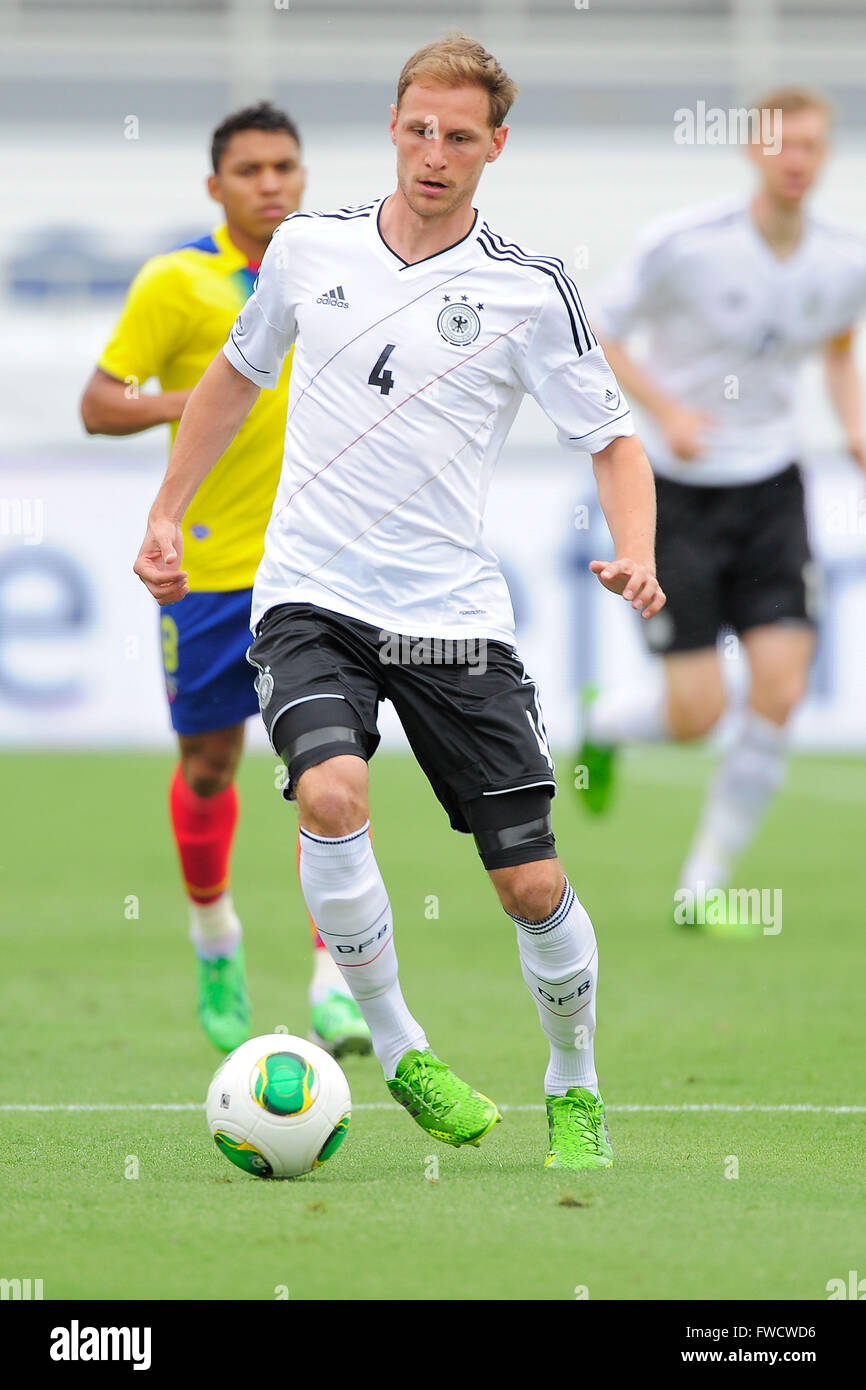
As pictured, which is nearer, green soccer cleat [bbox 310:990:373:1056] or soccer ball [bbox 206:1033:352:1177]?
soccer ball [bbox 206:1033:352:1177]

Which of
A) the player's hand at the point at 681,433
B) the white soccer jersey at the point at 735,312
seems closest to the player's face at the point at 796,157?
the white soccer jersey at the point at 735,312

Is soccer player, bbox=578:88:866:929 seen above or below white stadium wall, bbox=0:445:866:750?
below

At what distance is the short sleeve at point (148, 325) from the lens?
18.6ft

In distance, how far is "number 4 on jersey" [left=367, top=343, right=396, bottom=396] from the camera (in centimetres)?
427

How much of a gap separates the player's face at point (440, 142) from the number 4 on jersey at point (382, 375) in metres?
0.28

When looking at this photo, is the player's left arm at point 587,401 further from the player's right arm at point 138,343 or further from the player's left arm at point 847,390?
the player's left arm at point 847,390

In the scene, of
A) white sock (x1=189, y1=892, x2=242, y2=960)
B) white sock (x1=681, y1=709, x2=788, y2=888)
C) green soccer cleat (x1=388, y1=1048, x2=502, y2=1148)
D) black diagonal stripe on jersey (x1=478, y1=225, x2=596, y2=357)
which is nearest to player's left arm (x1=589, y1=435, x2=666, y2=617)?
black diagonal stripe on jersey (x1=478, y1=225, x2=596, y2=357)

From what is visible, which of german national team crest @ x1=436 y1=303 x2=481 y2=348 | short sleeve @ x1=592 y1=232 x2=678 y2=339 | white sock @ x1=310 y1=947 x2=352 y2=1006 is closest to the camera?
german national team crest @ x1=436 y1=303 x2=481 y2=348

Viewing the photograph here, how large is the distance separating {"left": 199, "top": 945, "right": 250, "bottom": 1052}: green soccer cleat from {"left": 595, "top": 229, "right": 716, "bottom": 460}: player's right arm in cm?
268

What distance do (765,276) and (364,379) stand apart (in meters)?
3.92

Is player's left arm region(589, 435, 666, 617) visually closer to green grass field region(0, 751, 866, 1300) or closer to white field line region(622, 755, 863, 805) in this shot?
green grass field region(0, 751, 866, 1300)

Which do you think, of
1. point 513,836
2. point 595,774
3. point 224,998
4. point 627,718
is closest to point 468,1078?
point 224,998
